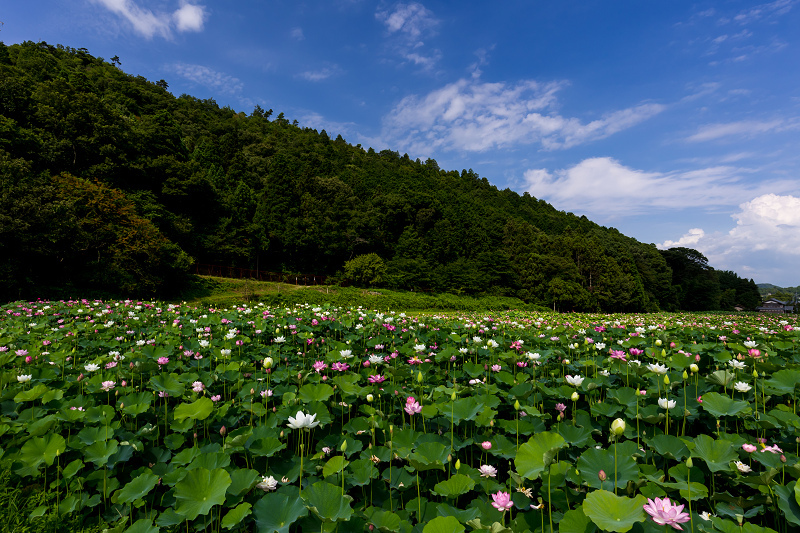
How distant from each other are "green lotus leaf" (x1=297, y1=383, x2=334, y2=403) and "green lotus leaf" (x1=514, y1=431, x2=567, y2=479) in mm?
1180

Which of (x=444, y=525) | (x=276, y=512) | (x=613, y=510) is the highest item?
(x=613, y=510)

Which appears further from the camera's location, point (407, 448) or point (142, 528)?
point (407, 448)

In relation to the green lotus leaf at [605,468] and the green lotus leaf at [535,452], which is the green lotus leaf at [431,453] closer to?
the green lotus leaf at [535,452]

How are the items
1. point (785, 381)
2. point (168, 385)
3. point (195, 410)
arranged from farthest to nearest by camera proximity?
point (168, 385), point (785, 381), point (195, 410)

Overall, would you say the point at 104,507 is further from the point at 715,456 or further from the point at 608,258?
the point at 608,258

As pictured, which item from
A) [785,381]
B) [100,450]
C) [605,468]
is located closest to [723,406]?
[785,381]

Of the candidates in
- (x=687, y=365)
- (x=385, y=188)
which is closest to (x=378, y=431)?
(x=687, y=365)

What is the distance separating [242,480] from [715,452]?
6.65 ft

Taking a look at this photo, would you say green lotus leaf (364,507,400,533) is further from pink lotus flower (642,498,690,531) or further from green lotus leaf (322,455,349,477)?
pink lotus flower (642,498,690,531)

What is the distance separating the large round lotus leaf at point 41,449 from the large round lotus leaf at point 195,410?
1.70 ft

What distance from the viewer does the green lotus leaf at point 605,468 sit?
1417 millimetres

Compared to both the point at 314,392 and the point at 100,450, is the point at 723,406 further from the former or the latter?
the point at 100,450

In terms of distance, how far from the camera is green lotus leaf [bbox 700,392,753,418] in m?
1.82

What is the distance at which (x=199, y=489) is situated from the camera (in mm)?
1398
